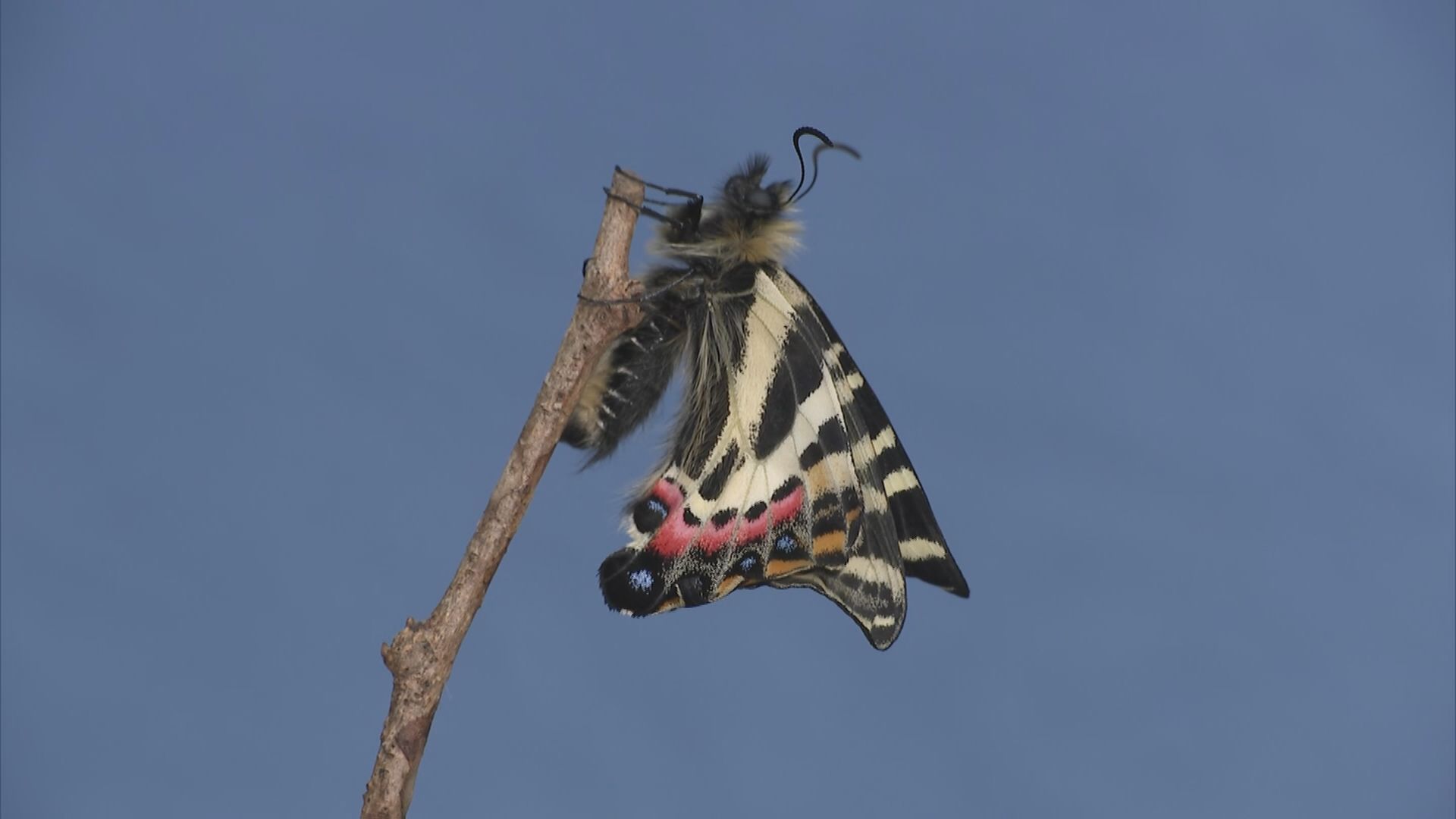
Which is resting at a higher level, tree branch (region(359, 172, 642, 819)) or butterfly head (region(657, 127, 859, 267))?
butterfly head (region(657, 127, 859, 267))

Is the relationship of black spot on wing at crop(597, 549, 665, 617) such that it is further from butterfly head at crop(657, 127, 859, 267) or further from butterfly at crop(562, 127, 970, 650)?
butterfly head at crop(657, 127, 859, 267)

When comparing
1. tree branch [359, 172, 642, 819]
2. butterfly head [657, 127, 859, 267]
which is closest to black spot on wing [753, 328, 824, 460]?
butterfly head [657, 127, 859, 267]

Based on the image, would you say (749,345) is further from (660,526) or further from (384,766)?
(384,766)

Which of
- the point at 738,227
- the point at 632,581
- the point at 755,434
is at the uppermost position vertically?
the point at 738,227

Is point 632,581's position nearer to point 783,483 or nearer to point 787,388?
point 783,483

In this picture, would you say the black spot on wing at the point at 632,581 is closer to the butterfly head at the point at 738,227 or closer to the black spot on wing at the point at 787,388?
the black spot on wing at the point at 787,388

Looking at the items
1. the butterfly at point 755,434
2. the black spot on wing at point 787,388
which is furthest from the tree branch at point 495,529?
Answer: the black spot on wing at point 787,388

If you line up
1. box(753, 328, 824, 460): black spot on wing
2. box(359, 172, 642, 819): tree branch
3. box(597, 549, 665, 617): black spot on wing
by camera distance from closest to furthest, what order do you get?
1. box(359, 172, 642, 819): tree branch
2. box(597, 549, 665, 617): black spot on wing
3. box(753, 328, 824, 460): black spot on wing

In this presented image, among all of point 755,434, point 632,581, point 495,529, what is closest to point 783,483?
point 755,434
